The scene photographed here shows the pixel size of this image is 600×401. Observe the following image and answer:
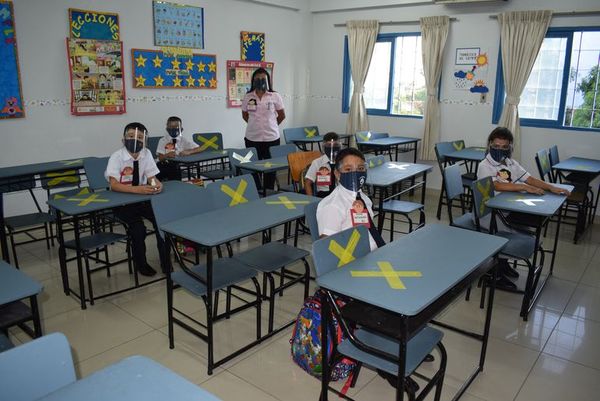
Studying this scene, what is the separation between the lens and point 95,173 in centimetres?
412

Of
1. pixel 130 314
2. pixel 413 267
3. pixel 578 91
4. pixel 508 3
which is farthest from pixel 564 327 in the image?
pixel 508 3

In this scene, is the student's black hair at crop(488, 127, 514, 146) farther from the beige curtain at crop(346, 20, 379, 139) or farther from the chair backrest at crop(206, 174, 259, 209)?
the beige curtain at crop(346, 20, 379, 139)

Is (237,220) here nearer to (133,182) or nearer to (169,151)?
(133,182)

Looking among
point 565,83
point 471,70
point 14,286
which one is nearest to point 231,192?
point 14,286

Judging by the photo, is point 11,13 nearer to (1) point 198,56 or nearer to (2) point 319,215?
(1) point 198,56

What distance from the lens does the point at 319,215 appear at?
2721mm

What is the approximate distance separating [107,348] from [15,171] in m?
2.23

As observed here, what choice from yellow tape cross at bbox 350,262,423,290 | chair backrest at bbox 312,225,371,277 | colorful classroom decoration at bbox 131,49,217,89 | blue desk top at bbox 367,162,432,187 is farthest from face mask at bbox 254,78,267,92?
yellow tape cross at bbox 350,262,423,290

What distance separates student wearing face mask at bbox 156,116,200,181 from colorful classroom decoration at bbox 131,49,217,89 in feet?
3.11

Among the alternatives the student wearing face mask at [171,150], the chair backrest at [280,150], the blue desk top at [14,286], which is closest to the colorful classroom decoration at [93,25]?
the student wearing face mask at [171,150]

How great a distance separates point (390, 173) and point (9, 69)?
390 cm

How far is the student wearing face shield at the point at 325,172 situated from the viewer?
13.4 ft

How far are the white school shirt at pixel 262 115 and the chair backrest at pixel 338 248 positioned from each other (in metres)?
3.58

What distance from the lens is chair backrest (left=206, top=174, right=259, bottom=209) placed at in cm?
324
